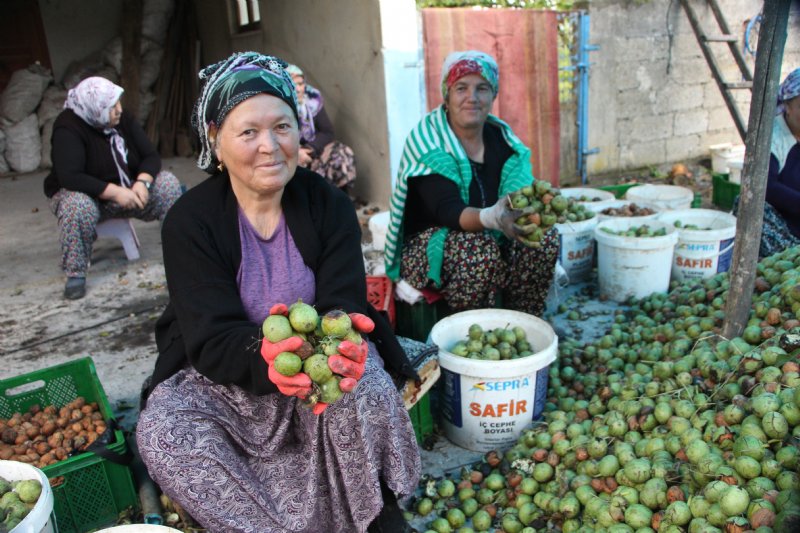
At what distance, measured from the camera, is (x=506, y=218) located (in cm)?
285

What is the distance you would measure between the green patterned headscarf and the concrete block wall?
570 cm

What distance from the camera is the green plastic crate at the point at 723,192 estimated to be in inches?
231

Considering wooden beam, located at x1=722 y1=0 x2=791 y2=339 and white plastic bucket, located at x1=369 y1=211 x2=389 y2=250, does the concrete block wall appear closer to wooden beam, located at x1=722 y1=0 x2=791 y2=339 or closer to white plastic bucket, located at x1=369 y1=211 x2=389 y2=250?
white plastic bucket, located at x1=369 y1=211 x2=389 y2=250

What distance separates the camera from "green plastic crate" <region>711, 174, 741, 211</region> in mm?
5863

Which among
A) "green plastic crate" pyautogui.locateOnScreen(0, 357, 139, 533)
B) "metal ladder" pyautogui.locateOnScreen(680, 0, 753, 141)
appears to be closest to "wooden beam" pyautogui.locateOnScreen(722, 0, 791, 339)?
"green plastic crate" pyautogui.locateOnScreen(0, 357, 139, 533)

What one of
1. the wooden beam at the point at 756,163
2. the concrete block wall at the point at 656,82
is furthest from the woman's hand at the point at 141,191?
the concrete block wall at the point at 656,82

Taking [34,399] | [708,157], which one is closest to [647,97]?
[708,157]

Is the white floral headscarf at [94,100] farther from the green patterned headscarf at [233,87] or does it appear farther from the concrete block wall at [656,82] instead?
the concrete block wall at [656,82]

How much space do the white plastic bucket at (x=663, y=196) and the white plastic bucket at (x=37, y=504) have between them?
4.69 meters

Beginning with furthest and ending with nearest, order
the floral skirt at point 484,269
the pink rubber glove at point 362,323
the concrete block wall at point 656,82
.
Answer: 1. the concrete block wall at point 656,82
2. the floral skirt at point 484,269
3. the pink rubber glove at point 362,323

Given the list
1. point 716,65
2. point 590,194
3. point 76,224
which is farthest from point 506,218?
point 716,65

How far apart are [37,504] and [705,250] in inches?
162

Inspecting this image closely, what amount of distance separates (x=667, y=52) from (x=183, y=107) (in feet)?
25.0

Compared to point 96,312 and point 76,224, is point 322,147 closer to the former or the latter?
point 76,224
